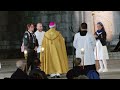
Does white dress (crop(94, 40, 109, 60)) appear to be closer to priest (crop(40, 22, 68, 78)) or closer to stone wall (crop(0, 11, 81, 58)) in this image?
priest (crop(40, 22, 68, 78))

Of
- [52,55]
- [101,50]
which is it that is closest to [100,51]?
[101,50]

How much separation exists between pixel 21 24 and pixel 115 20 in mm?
3671

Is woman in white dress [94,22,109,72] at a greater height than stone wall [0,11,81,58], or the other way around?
stone wall [0,11,81,58]

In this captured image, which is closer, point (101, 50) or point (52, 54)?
point (52, 54)

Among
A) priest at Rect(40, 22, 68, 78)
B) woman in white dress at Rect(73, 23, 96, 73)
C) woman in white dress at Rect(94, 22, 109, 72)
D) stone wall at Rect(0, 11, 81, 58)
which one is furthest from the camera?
stone wall at Rect(0, 11, 81, 58)

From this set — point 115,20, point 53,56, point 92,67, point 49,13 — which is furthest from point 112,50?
point 92,67

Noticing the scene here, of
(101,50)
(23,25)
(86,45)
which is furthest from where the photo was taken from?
(23,25)

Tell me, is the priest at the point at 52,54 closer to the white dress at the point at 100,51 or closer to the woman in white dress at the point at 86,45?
the woman in white dress at the point at 86,45

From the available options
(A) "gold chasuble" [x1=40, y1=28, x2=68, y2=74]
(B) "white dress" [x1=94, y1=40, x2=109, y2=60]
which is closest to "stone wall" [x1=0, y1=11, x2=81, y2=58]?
(B) "white dress" [x1=94, y1=40, x2=109, y2=60]

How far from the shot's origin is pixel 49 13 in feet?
53.2

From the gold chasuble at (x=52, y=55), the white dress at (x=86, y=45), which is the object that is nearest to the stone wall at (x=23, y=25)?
the gold chasuble at (x=52, y=55)

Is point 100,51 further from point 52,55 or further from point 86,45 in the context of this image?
point 86,45
